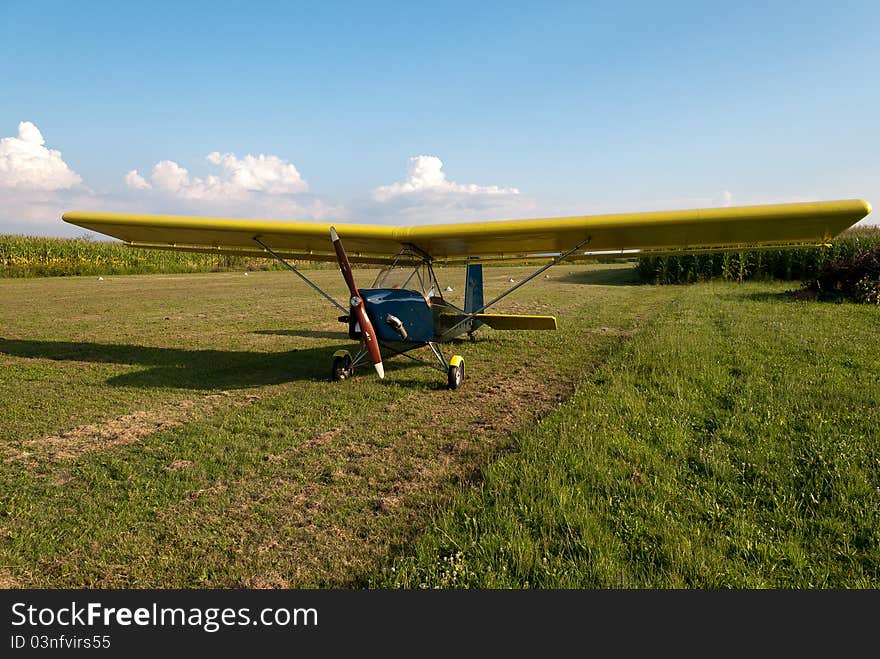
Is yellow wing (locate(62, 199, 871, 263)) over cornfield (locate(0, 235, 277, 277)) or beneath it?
beneath

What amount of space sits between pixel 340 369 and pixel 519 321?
4015 millimetres

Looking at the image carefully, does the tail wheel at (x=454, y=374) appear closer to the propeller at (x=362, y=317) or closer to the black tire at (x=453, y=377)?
the black tire at (x=453, y=377)

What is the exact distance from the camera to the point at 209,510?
3.25m

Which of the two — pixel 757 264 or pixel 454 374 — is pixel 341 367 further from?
pixel 757 264

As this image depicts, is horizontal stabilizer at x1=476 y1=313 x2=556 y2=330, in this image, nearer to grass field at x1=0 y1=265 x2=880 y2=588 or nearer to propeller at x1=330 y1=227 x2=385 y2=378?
grass field at x1=0 y1=265 x2=880 y2=588

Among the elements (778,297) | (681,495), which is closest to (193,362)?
(681,495)

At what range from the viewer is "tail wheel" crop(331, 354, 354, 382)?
6819 mm

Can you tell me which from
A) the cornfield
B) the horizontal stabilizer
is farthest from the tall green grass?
the cornfield

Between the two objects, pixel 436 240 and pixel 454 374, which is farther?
pixel 436 240

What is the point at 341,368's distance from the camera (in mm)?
6852

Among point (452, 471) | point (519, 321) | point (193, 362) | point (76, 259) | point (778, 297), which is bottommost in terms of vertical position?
point (452, 471)

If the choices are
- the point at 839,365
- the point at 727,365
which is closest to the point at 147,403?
the point at 727,365

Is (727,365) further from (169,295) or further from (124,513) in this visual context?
(169,295)

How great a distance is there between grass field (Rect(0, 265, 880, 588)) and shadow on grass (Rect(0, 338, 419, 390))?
0.24 feet
